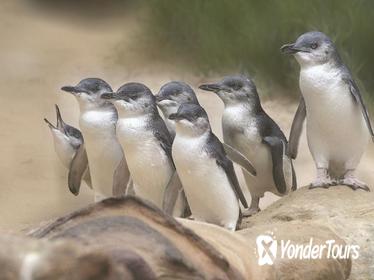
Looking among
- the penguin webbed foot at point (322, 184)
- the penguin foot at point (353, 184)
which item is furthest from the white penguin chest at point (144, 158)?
the penguin foot at point (353, 184)

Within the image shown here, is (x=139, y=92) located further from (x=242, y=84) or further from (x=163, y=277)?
(x=163, y=277)

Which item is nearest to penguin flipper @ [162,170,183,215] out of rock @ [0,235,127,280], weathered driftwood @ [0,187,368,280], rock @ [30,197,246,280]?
weathered driftwood @ [0,187,368,280]

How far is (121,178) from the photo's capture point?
3996 millimetres

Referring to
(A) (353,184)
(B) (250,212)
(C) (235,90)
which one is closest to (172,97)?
(C) (235,90)

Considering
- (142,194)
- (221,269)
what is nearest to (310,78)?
(142,194)

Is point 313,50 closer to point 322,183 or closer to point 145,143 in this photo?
point 322,183

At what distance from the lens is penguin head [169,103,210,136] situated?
352cm

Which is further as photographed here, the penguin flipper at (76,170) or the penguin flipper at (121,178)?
the penguin flipper at (76,170)

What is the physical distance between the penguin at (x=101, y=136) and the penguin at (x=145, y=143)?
193 mm

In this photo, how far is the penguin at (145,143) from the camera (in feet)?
12.2

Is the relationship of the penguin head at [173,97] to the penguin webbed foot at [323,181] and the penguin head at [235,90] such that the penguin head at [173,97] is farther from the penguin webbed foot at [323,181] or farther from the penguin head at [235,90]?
the penguin webbed foot at [323,181]

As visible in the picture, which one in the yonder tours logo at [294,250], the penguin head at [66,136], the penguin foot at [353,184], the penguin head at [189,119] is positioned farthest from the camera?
the penguin head at [66,136]

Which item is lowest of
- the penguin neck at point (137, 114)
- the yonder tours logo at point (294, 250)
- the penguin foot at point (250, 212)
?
the penguin foot at point (250, 212)

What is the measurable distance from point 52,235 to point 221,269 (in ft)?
1.27
